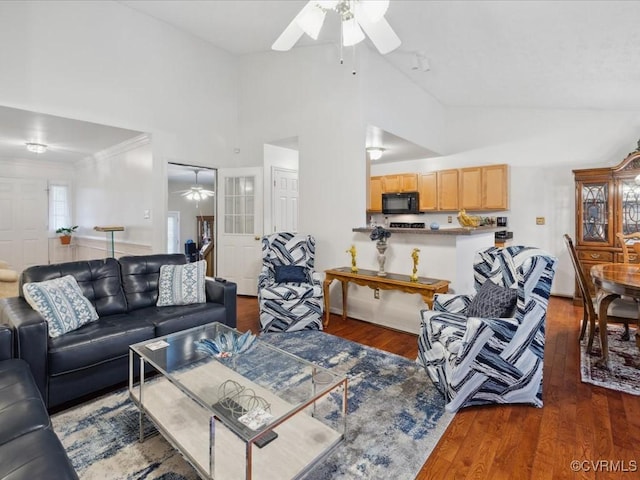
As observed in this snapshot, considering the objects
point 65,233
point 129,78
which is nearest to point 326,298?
point 129,78

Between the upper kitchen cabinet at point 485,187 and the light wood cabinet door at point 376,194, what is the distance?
155 centimetres

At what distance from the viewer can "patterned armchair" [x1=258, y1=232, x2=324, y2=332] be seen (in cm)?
355

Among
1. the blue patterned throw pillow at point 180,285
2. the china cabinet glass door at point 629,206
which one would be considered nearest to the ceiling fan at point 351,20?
the blue patterned throw pillow at point 180,285

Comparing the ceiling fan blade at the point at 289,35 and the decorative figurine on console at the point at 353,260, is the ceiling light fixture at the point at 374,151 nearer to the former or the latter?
the decorative figurine on console at the point at 353,260

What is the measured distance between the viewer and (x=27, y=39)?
11.1 ft

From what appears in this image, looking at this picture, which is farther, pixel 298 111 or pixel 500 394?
pixel 298 111

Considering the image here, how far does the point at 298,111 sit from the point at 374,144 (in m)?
1.34

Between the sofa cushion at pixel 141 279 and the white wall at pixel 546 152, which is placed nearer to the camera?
the sofa cushion at pixel 141 279

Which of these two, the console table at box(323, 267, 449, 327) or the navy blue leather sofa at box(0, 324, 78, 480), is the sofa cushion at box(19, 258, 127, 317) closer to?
the navy blue leather sofa at box(0, 324, 78, 480)

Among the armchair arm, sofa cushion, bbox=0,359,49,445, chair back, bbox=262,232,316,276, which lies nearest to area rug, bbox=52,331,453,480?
sofa cushion, bbox=0,359,49,445

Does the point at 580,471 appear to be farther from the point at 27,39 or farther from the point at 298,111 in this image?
the point at 27,39

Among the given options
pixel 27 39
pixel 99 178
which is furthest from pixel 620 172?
pixel 99 178

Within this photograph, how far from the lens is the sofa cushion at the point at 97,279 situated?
2.63 metres

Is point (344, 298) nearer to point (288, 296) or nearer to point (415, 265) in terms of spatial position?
point (288, 296)
